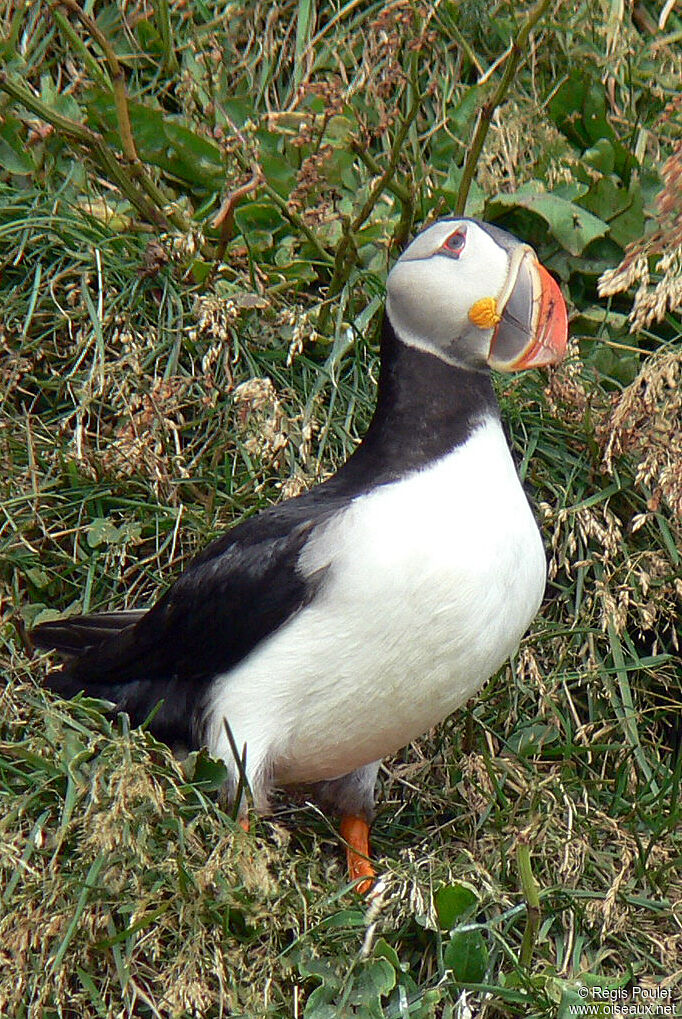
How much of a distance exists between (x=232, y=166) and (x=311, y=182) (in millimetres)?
653

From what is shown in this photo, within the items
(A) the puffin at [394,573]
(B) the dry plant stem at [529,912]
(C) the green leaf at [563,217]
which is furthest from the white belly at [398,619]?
(C) the green leaf at [563,217]

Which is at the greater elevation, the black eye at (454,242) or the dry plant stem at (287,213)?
the black eye at (454,242)

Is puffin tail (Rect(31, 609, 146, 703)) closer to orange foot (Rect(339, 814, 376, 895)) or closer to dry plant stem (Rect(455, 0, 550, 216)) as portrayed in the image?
orange foot (Rect(339, 814, 376, 895))

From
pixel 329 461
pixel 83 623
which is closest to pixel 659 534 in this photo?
A: pixel 329 461

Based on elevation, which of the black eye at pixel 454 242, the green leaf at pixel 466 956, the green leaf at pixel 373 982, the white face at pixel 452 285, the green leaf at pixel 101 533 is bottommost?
the green leaf at pixel 466 956

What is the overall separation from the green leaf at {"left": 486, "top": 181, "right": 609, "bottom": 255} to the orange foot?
6.57 ft

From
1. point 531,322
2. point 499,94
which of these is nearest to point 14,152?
point 499,94

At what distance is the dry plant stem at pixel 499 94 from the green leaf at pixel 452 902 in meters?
2.11

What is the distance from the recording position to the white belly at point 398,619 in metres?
3.20

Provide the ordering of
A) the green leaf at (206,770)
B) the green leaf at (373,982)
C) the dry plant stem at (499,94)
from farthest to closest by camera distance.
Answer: the dry plant stem at (499,94), the green leaf at (206,770), the green leaf at (373,982)

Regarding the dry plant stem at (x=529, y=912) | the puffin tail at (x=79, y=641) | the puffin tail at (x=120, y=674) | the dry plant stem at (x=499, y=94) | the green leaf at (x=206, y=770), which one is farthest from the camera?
the dry plant stem at (x=499, y=94)

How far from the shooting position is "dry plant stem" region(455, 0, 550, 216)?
13.0 ft

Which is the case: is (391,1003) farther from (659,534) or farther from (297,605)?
(659,534)

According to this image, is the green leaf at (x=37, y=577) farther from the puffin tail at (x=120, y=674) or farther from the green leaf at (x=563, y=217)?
the green leaf at (x=563, y=217)
